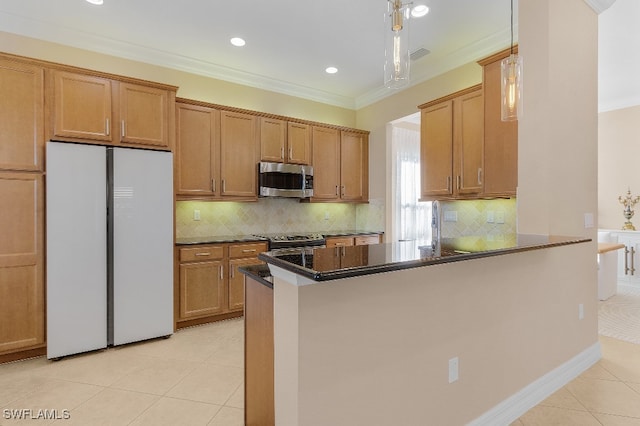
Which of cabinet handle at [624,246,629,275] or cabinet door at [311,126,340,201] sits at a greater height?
cabinet door at [311,126,340,201]

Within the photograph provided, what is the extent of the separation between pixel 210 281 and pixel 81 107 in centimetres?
209

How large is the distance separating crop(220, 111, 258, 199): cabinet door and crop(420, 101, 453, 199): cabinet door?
210 centimetres

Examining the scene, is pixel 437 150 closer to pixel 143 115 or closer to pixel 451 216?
pixel 451 216

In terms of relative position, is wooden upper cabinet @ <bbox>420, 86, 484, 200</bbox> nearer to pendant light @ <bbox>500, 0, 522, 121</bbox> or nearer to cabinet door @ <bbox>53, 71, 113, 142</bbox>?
pendant light @ <bbox>500, 0, 522, 121</bbox>

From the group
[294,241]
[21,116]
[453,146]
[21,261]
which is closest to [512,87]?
[453,146]

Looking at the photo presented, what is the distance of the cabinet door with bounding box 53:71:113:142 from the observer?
2859 mm

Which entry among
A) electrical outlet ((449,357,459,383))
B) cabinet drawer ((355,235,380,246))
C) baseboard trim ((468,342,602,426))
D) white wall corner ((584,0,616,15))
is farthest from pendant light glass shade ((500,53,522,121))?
cabinet drawer ((355,235,380,246))

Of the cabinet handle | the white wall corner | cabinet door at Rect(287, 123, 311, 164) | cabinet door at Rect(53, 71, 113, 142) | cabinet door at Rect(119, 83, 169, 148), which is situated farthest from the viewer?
the cabinet handle

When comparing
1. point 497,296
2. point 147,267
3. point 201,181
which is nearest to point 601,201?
point 497,296

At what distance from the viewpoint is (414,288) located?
1527 millimetres

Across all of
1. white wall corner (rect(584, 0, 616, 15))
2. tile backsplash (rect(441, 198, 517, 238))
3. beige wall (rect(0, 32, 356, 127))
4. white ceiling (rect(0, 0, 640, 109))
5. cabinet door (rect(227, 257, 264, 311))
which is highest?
Answer: white ceiling (rect(0, 0, 640, 109))

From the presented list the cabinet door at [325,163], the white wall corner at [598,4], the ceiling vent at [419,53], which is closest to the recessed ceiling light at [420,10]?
the ceiling vent at [419,53]

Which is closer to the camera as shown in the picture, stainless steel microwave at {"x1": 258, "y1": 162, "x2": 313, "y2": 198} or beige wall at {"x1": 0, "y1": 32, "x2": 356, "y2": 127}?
beige wall at {"x1": 0, "y1": 32, "x2": 356, "y2": 127}

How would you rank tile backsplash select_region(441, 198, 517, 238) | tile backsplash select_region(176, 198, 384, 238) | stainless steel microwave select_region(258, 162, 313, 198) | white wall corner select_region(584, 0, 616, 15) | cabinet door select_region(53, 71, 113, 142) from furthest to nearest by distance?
stainless steel microwave select_region(258, 162, 313, 198) → tile backsplash select_region(176, 198, 384, 238) → tile backsplash select_region(441, 198, 517, 238) → cabinet door select_region(53, 71, 113, 142) → white wall corner select_region(584, 0, 616, 15)
